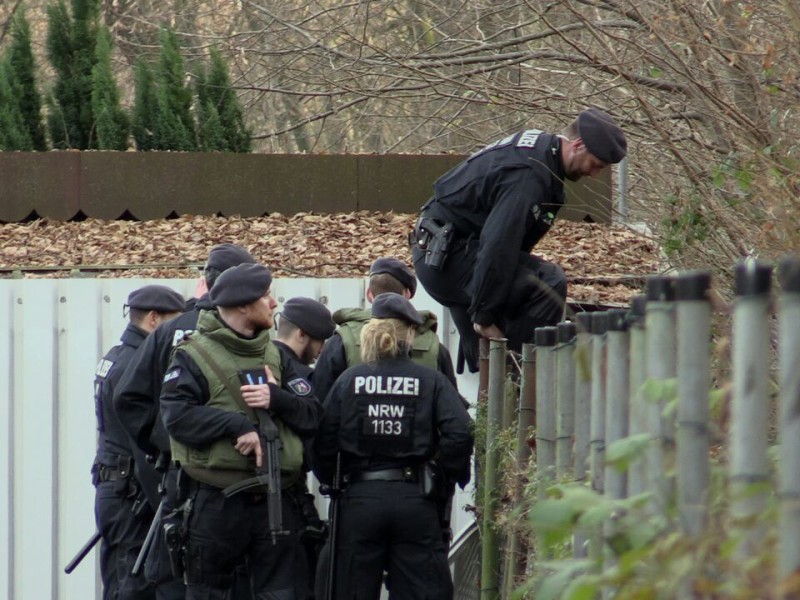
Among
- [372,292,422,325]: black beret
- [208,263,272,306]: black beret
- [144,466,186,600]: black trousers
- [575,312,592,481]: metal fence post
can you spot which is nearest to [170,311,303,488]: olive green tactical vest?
[208,263,272,306]: black beret

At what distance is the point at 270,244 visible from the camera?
33.2ft

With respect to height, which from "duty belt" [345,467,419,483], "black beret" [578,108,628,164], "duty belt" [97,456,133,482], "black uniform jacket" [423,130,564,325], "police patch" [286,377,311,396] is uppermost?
"black beret" [578,108,628,164]

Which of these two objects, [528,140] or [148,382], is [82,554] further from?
[528,140]

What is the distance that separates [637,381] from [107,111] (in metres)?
9.53

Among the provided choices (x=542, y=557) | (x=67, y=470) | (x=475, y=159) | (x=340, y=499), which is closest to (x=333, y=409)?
(x=340, y=499)

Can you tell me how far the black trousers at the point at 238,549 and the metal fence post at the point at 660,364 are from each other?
3743 millimetres

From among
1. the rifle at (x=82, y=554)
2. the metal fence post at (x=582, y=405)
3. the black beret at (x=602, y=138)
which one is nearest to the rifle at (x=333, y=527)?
the rifle at (x=82, y=554)

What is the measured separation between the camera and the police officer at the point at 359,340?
21.7 ft

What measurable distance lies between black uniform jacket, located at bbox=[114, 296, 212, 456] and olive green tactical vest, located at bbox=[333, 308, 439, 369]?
0.82 meters

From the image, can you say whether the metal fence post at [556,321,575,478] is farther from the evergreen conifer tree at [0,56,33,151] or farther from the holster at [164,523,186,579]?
the evergreen conifer tree at [0,56,33,151]

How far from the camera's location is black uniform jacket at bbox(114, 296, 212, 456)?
6215 mm

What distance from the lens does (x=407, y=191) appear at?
421 inches

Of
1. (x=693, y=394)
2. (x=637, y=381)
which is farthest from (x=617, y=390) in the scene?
(x=693, y=394)

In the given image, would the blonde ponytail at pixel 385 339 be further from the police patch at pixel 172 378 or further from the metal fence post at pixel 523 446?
the metal fence post at pixel 523 446
